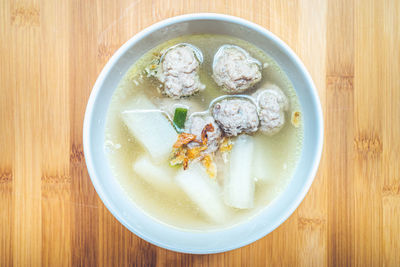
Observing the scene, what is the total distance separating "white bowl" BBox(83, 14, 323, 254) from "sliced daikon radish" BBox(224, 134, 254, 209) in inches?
2.9

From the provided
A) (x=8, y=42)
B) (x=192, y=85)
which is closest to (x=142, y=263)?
(x=192, y=85)

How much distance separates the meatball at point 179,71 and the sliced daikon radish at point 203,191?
0.25m

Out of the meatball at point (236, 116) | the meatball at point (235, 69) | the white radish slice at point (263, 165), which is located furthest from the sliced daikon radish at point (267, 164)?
the meatball at point (235, 69)

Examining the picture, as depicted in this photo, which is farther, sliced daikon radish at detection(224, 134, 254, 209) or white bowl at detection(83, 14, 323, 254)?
sliced daikon radish at detection(224, 134, 254, 209)

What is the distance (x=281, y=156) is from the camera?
992 millimetres

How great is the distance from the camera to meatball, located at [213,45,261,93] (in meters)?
0.90

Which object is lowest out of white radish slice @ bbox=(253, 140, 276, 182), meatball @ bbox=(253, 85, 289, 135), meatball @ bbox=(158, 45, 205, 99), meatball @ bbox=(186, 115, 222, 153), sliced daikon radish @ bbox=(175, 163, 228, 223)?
sliced daikon radish @ bbox=(175, 163, 228, 223)

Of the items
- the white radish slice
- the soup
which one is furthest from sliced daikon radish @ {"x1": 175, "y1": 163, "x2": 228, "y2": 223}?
the white radish slice

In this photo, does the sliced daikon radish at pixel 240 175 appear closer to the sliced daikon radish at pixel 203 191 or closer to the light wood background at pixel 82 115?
the sliced daikon radish at pixel 203 191

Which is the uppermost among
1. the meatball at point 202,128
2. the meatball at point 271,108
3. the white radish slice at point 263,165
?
the meatball at point 271,108

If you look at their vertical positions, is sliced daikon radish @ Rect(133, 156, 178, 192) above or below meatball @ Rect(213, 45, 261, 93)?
below

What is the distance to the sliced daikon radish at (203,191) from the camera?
0.98 m

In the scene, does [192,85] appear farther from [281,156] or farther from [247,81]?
[281,156]

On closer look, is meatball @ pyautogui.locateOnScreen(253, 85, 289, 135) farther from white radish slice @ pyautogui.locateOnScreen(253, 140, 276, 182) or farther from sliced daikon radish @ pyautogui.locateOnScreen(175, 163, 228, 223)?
sliced daikon radish @ pyautogui.locateOnScreen(175, 163, 228, 223)
